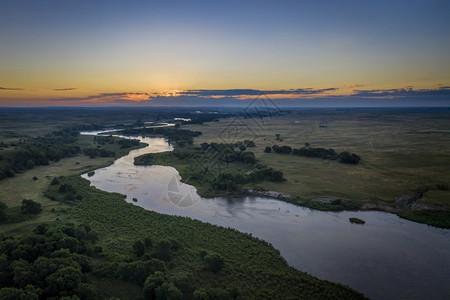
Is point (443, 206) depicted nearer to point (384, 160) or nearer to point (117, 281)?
point (384, 160)

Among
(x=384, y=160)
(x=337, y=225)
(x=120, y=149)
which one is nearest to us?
(x=337, y=225)

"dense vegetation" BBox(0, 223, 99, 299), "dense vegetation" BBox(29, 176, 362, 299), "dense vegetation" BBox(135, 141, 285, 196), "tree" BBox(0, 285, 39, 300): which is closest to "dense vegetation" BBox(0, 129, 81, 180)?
"dense vegetation" BBox(135, 141, 285, 196)

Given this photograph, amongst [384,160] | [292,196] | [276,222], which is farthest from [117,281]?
[384,160]

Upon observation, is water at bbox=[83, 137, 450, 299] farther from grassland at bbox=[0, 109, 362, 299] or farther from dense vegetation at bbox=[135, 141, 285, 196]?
dense vegetation at bbox=[135, 141, 285, 196]

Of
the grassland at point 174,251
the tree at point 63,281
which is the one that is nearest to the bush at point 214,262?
the grassland at point 174,251

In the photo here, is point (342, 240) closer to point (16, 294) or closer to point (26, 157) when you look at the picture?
point (16, 294)

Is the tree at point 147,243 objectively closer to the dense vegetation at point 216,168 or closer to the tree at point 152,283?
the tree at point 152,283
